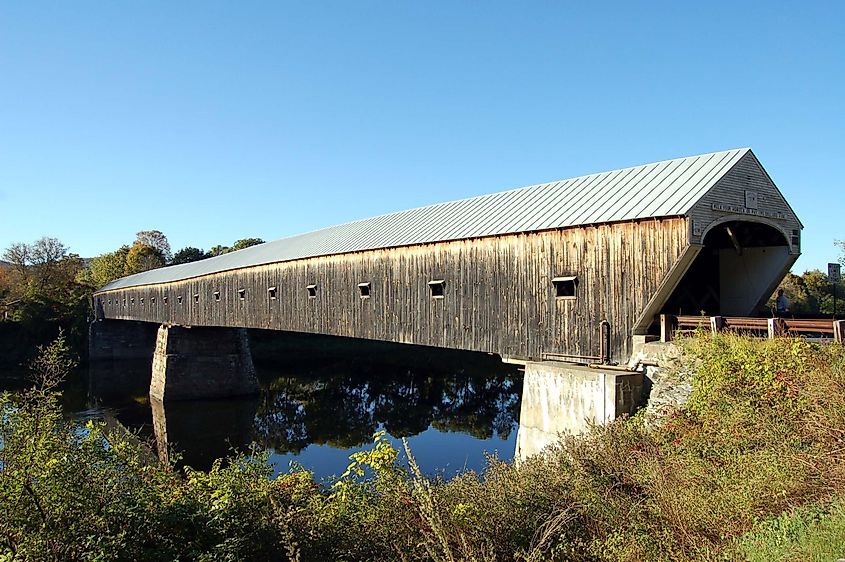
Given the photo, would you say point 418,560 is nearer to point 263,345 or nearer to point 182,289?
point 182,289

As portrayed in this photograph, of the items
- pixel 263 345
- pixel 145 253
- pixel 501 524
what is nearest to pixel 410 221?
pixel 501 524

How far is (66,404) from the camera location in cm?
2742

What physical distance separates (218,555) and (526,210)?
26.8ft

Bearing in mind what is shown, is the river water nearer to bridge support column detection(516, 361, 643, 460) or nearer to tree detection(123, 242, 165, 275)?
bridge support column detection(516, 361, 643, 460)

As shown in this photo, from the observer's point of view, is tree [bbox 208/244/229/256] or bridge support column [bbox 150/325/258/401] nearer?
bridge support column [bbox 150/325/258/401]

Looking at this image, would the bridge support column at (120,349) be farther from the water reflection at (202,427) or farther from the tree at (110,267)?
the tree at (110,267)

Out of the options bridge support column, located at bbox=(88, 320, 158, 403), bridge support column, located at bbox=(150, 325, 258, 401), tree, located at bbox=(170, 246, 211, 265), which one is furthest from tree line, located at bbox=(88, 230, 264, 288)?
bridge support column, located at bbox=(150, 325, 258, 401)

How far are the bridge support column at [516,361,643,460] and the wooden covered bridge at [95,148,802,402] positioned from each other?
1.83ft

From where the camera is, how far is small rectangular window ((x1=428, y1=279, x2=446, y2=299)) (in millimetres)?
12383

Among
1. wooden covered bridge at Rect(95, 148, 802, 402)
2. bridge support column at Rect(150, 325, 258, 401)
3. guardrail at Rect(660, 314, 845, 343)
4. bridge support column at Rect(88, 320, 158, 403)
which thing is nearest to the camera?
guardrail at Rect(660, 314, 845, 343)

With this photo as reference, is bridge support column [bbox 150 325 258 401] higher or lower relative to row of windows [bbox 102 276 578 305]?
lower

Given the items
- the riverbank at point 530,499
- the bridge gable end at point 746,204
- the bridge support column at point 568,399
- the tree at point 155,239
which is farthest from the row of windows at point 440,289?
the tree at point 155,239

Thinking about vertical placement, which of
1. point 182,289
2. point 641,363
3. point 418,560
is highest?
point 182,289

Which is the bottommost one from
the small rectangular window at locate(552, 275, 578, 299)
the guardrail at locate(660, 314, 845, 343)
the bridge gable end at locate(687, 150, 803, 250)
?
the guardrail at locate(660, 314, 845, 343)
